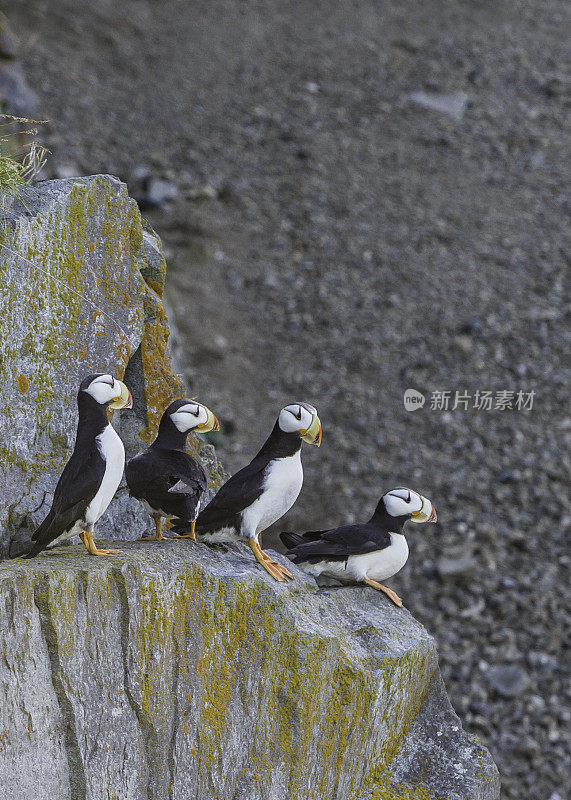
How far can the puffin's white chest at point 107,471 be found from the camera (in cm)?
514

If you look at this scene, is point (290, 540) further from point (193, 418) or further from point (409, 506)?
point (193, 418)

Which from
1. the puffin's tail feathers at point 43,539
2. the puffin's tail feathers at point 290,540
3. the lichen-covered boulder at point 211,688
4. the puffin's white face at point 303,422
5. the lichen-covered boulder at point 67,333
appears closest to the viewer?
the lichen-covered boulder at point 211,688

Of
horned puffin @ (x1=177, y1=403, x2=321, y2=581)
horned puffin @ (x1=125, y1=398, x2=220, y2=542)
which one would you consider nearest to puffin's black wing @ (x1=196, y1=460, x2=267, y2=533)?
horned puffin @ (x1=177, y1=403, x2=321, y2=581)

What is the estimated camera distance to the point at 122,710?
16.6 ft

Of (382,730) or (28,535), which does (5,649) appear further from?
(382,730)

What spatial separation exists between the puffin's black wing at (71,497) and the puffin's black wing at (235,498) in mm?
994

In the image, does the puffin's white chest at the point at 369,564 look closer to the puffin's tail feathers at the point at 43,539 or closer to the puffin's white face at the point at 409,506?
the puffin's white face at the point at 409,506

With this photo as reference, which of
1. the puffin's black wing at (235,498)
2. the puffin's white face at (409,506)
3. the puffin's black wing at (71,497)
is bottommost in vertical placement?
the puffin's white face at (409,506)

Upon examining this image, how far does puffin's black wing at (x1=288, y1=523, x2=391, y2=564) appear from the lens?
644 centimetres

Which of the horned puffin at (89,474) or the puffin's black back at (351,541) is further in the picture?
the puffin's black back at (351,541)

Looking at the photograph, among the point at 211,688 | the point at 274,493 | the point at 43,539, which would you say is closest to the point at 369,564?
the point at 274,493

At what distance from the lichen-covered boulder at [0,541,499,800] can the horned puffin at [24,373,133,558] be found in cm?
17

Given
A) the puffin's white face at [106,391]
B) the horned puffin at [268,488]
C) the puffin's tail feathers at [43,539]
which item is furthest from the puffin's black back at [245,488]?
the puffin's tail feathers at [43,539]

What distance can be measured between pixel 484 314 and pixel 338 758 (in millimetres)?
14214
